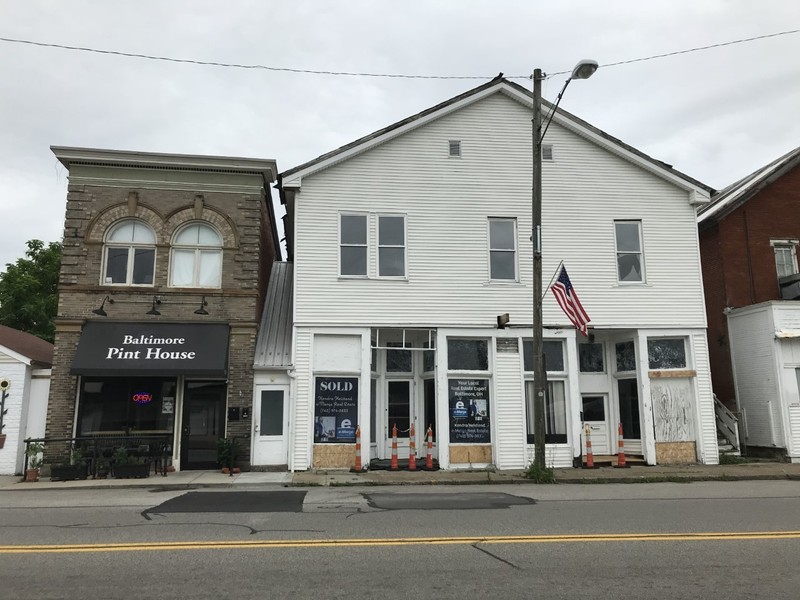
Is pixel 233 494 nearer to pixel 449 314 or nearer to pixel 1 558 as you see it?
pixel 1 558

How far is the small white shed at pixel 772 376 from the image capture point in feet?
53.7

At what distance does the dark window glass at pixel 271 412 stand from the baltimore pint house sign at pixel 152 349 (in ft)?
4.20

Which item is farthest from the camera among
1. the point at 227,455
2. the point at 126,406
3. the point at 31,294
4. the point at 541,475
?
the point at 31,294

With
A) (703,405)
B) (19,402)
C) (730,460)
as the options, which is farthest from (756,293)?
(19,402)

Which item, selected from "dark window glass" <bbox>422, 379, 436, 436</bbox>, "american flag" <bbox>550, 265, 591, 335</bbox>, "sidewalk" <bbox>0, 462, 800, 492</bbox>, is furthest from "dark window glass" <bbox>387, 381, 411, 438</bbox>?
"american flag" <bbox>550, 265, 591, 335</bbox>

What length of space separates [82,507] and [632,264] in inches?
551

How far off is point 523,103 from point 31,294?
27.2 meters

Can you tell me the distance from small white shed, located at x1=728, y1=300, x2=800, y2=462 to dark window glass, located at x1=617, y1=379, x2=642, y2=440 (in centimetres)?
351

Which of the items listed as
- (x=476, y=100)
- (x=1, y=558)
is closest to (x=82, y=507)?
(x=1, y=558)

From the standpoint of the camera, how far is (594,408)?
1714cm

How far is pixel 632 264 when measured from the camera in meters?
16.9

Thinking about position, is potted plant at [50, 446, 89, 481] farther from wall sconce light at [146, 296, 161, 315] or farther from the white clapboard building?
the white clapboard building

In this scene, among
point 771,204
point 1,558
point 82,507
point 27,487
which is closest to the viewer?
point 1,558

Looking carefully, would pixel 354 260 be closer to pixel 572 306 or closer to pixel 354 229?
pixel 354 229
